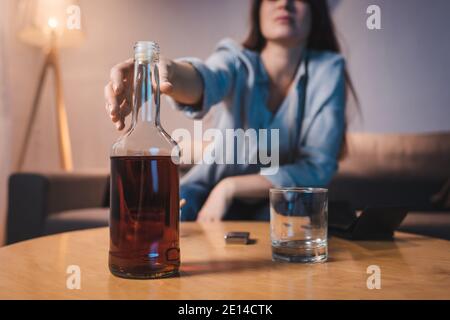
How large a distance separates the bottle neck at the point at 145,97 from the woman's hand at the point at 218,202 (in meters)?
1.48

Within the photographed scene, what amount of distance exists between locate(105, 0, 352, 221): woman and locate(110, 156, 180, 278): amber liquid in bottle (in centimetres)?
146

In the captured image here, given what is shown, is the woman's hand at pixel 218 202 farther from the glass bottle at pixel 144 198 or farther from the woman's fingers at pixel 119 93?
the glass bottle at pixel 144 198

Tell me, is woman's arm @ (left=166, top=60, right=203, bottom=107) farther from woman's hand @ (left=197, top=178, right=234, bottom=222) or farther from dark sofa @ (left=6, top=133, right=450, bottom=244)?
dark sofa @ (left=6, top=133, right=450, bottom=244)

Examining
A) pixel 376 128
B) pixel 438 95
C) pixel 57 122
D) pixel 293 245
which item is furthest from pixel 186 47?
pixel 293 245

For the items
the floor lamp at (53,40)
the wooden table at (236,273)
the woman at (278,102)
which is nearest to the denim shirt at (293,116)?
the woman at (278,102)

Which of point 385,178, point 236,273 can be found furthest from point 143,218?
point 385,178

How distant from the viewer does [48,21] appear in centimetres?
221

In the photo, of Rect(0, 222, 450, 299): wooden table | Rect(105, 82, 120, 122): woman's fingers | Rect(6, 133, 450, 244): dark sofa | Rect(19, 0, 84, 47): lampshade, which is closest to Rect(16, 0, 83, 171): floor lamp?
Rect(19, 0, 84, 47): lampshade

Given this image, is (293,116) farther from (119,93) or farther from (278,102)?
(119,93)

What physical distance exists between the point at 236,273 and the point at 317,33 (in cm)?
181

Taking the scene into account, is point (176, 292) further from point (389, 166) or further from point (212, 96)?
point (389, 166)

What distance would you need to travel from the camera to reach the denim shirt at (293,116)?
2.03 m

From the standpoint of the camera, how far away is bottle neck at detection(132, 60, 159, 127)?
1.65 ft

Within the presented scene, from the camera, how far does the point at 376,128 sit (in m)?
2.11
